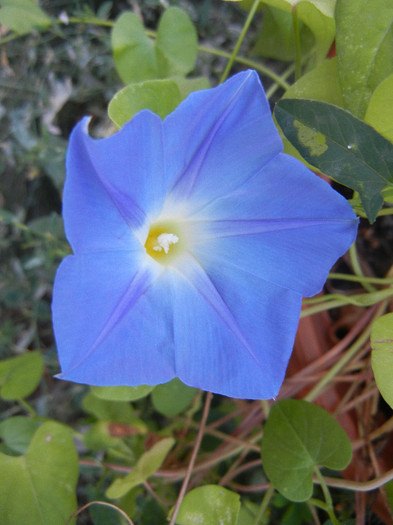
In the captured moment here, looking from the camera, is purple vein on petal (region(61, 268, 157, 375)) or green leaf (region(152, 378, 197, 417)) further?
green leaf (region(152, 378, 197, 417))

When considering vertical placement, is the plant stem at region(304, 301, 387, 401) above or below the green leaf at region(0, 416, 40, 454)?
above

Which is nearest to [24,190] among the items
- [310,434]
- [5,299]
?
[5,299]

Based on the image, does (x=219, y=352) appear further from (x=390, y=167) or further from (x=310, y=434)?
(x=390, y=167)

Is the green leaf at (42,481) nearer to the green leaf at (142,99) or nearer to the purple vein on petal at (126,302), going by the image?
the purple vein on petal at (126,302)

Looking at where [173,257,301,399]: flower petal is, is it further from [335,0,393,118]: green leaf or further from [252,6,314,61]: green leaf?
[252,6,314,61]: green leaf

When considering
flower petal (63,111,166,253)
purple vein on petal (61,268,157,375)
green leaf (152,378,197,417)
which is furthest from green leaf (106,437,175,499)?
flower petal (63,111,166,253)

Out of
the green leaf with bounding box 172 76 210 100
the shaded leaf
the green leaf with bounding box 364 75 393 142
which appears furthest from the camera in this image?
the shaded leaf

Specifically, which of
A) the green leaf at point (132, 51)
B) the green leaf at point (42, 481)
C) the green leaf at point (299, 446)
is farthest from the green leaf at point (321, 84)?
the green leaf at point (42, 481)
